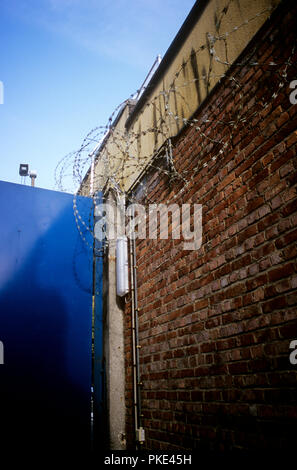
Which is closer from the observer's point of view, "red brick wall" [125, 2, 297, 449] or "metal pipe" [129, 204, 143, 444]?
"red brick wall" [125, 2, 297, 449]

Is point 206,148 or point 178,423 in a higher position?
point 206,148

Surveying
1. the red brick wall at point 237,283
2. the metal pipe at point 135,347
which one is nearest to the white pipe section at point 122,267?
the metal pipe at point 135,347

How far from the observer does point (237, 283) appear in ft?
6.86

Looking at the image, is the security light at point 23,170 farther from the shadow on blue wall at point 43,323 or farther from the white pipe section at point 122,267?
the white pipe section at point 122,267

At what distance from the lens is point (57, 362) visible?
3.36m

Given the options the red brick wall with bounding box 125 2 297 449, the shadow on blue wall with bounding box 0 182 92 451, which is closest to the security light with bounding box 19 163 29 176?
the shadow on blue wall with bounding box 0 182 92 451

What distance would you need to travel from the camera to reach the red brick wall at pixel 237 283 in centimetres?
176

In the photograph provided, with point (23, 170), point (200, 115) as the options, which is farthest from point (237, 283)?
point (23, 170)

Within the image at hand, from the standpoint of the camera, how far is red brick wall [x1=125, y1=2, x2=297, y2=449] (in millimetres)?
1764

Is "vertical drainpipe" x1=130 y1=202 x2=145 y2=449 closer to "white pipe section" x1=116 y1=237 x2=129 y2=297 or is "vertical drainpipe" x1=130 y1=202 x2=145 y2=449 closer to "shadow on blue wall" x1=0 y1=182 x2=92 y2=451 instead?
"white pipe section" x1=116 y1=237 x2=129 y2=297

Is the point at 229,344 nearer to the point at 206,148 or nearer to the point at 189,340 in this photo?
the point at 189,340
